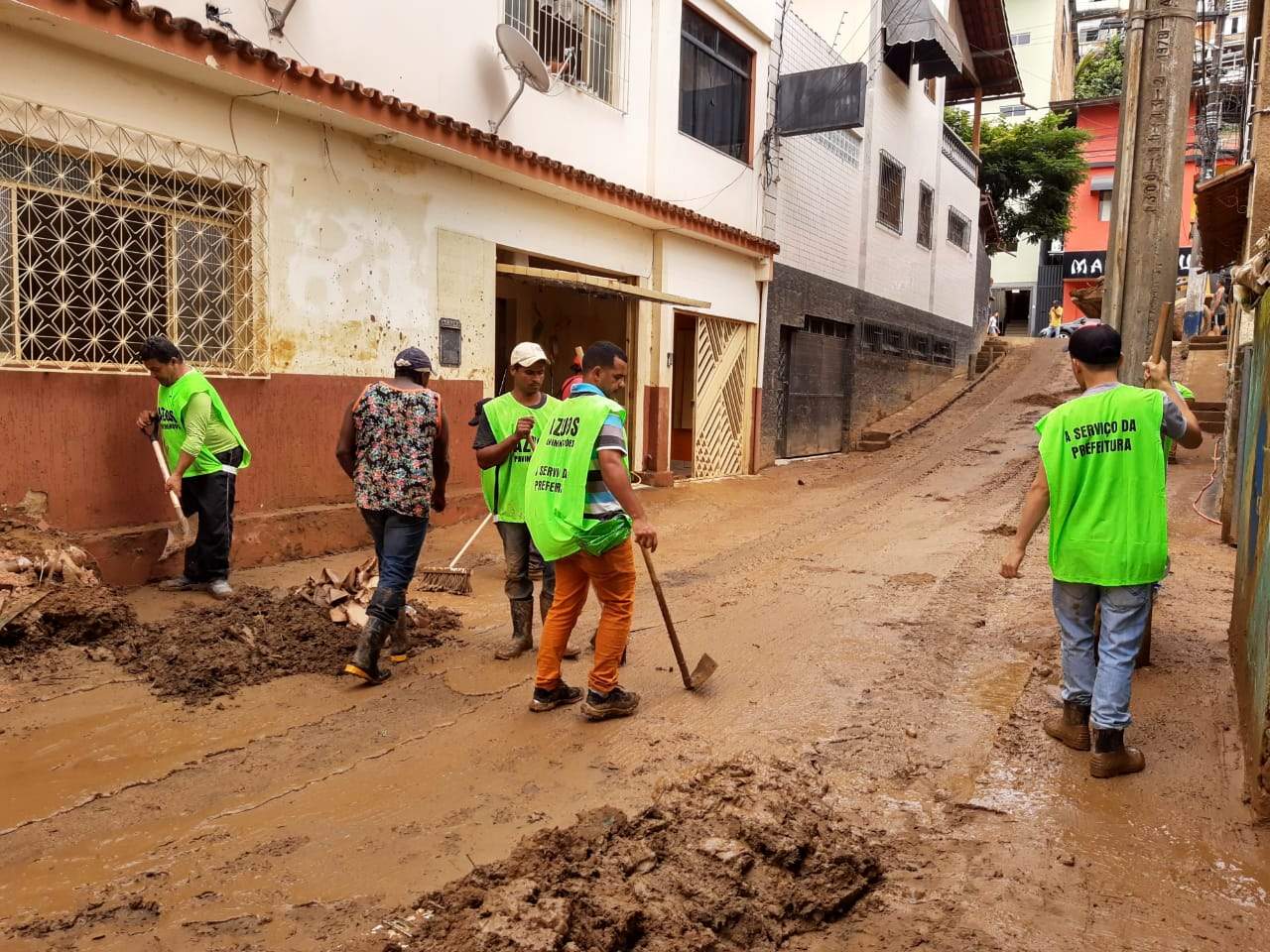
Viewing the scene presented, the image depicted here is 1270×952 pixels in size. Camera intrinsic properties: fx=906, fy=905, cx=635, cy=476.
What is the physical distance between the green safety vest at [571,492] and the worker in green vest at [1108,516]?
1866mm

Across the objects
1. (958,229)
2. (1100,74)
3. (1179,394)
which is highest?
(1100,74)

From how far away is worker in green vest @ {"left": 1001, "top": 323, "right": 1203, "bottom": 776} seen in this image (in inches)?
142

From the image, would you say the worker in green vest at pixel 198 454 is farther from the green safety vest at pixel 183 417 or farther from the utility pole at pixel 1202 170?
the utility pole at pixel 1202 170

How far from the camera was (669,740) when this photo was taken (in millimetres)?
3902

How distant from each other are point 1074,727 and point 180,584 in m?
5.39

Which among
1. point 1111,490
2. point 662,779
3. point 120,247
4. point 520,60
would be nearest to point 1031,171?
point 520,60

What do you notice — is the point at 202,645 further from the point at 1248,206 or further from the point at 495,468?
A: the point at 1248,206

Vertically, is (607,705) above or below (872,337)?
below

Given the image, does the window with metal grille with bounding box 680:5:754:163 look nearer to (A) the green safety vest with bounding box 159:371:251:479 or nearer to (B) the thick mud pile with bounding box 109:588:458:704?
(A) the green safety vest with bounding box 159:371:251:479

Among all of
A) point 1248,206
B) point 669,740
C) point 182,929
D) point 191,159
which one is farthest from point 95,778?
point 1248,206

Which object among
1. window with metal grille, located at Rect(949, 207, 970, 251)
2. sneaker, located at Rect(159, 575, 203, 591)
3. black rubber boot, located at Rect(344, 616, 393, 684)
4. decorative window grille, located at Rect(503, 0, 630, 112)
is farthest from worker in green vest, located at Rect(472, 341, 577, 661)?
window with metal grille, located at Rect(949, 207, 970, 251)

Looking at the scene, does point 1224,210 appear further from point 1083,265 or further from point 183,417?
point 1083,265

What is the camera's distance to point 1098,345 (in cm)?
374

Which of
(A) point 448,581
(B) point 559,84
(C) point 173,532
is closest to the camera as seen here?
(C) point 173,532
